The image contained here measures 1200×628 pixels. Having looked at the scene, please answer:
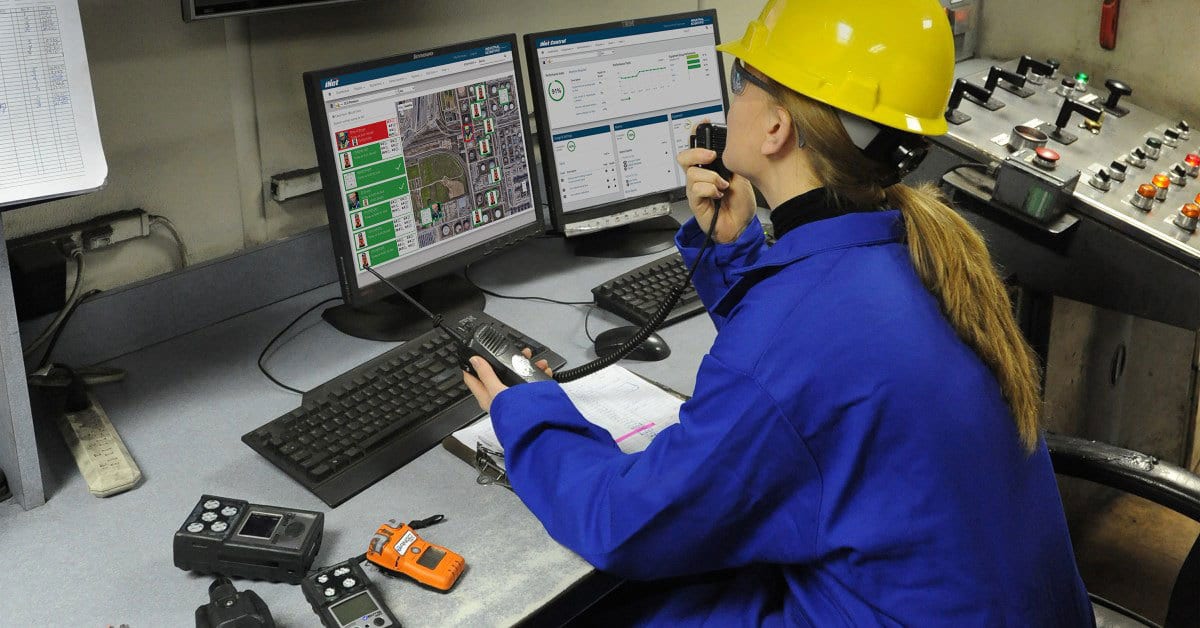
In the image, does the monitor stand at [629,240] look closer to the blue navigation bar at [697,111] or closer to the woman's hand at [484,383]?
the blue navigation bar at [697,111]

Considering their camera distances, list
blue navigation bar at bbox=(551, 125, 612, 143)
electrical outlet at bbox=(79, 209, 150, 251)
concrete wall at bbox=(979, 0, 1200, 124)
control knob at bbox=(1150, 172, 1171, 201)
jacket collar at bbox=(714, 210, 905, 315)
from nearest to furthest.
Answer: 1. jacket collar at bbox=(714, 210, 905, 315)
2. electrical outlet at bbox=(79, 209, 150, 251)
3. control knob at bbox=(1150, 172, 1171, 201)
4. blue navigation bar at bbox=(551, 125, 612, 143)
5. concrete wall at bbox=(979, 0, 1200, 124)

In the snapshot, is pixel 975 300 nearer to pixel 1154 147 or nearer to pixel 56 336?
pixel 1154 147

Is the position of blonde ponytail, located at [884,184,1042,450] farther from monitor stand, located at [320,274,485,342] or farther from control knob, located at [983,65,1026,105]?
control knob, located at [983,65,1026,105]

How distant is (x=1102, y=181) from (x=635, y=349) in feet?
3.09

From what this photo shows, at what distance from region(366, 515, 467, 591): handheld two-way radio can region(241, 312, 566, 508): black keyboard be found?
142mm

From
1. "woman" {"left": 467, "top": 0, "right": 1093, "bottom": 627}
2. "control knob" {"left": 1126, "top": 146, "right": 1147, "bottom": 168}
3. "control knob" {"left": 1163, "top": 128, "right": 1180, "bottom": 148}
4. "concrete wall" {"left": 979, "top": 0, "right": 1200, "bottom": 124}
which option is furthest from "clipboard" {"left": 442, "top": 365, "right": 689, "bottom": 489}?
"concrete wall" {"left": 979, "top": 0, "right": 1200, "bottom": 124}

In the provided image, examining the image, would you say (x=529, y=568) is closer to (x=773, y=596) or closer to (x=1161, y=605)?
(x=773, y=596)

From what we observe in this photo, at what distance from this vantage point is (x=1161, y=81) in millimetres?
2266

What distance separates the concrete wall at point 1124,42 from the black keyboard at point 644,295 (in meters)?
1.13

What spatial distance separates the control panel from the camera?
1800 millimetres

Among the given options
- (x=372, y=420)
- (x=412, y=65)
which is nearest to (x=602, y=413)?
(x=372, y=420)

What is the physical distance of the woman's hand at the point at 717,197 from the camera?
154cm

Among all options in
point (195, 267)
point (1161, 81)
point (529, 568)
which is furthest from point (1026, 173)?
point (195, 267)

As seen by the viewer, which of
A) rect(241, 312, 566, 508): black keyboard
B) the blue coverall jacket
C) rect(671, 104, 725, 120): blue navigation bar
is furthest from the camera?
rect(671, 104, 725, 120): blue navigation bar
